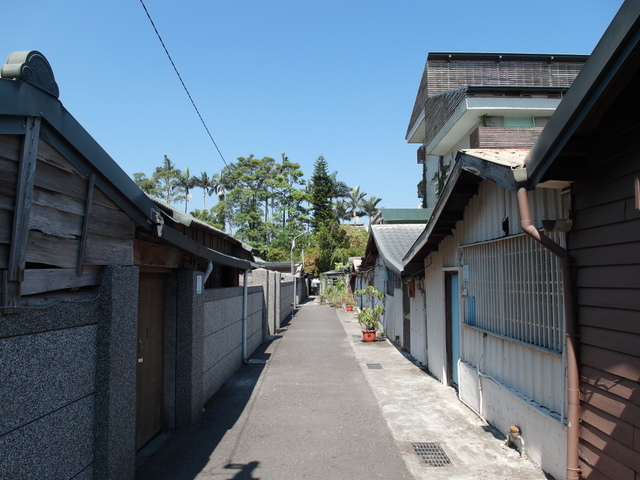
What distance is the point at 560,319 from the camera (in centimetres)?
427

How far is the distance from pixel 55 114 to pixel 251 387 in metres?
6.37

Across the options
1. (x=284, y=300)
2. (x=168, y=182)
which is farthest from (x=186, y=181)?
(x=284, y=300)

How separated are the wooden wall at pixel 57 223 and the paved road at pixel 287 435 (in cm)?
245

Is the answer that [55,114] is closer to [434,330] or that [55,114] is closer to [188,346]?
[188,346]

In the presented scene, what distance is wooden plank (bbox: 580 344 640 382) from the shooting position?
10.5ft

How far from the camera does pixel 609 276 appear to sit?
3.51m

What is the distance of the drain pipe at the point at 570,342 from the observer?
150 inches

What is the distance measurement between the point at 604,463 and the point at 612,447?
0.19 metres

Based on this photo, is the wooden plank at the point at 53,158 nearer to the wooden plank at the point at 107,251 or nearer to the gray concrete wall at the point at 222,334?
the wooden plank at the point at 107,251

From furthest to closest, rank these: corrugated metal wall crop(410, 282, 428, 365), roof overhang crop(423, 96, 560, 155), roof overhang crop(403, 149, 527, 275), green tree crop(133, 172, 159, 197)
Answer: green tree crop(133, 172, 159, 197) → roof overhang crop(423, 96, 560, 155) → corrugated metal wall crop(410, 282, 428, 365) → roof overhang crop(403, 149, 527, 275)

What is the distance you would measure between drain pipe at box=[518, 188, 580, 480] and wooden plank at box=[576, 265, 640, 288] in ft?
0.37

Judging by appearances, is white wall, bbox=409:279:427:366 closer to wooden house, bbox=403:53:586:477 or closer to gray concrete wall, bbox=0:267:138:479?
wooden house, bbox=403:53:586:477

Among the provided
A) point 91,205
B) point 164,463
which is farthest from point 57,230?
point 164,463

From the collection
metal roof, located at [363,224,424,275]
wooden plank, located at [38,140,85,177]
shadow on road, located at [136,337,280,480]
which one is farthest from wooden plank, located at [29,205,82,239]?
Answer: metal roof, located at [363,224,424,275]
